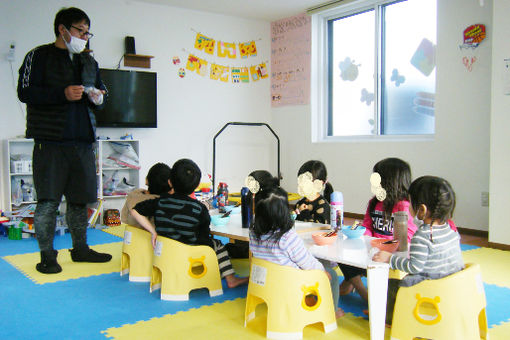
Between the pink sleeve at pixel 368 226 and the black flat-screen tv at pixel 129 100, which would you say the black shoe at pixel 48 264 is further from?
the black flat-screen tv at pixel 129 100

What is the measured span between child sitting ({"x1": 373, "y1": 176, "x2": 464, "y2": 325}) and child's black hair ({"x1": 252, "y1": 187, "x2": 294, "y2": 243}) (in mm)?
379

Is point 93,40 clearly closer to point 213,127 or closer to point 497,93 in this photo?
point 213,127

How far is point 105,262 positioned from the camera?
3.19 metres

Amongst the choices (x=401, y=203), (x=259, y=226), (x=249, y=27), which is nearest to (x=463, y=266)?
(x=401, y=203)

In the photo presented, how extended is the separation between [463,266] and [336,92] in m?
4.05

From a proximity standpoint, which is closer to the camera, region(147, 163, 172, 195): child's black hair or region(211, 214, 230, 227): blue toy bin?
region(211, 214, 230, 227): blue toy bin

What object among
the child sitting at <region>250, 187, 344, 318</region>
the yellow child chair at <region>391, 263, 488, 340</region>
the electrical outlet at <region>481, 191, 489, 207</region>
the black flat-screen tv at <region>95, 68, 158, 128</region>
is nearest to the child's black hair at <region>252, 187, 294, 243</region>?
the child sitting at <region>250, 187, 344, 318</region>

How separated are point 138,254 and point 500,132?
273 centimetres

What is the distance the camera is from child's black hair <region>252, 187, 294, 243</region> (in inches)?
76.1

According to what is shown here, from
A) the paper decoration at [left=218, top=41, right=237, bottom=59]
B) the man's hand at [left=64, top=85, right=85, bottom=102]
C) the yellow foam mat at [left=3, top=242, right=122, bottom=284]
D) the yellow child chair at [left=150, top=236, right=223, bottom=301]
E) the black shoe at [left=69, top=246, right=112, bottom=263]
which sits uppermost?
the paper decoration at [left=218, top=41, right=237, bottom=59]

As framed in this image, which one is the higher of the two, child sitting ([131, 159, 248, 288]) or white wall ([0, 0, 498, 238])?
white wall ([0, 0, 498, 238])

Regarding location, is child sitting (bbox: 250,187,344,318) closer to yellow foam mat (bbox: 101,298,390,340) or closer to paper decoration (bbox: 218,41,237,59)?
yellow foam mat (bbox: 101,298,390,340)

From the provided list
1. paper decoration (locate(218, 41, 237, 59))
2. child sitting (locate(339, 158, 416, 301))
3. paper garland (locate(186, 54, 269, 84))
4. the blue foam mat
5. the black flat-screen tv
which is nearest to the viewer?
the blue foam mat

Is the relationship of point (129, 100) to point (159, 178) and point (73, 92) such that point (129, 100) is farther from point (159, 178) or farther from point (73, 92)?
point (159, 178)
